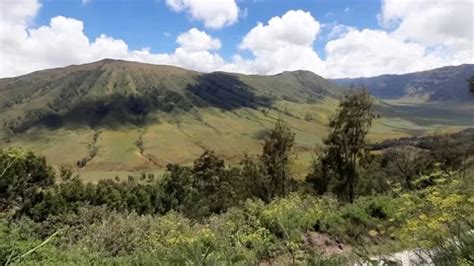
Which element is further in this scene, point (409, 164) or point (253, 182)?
point (253, 182)

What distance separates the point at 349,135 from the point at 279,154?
29.9ft

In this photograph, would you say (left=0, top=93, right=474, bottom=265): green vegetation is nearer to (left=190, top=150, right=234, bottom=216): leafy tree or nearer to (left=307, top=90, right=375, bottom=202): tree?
(left=307, top=90, right=375, bottom=202): tree

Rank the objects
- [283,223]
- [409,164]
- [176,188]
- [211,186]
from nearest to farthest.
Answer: [283,223] → [409,164] → [211,186] → [176,188]

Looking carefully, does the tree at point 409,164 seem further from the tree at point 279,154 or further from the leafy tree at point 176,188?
the leafy tree at point 176,188

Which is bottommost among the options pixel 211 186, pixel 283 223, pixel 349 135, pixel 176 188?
pixel 176 188

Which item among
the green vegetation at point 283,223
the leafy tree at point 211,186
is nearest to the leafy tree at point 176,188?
the leafy tree at point 211,186

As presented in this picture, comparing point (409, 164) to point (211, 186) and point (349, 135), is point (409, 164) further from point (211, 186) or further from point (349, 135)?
point (211, 186)

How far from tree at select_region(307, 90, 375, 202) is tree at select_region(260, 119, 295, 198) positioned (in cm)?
446

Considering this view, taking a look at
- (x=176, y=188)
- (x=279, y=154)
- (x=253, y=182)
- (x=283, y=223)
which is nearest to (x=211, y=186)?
(x=176, y=188)

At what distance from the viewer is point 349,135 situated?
37500mm

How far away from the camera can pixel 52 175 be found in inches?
2522

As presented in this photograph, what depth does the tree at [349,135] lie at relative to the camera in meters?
36.2

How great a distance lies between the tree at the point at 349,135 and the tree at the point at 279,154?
4.46 m

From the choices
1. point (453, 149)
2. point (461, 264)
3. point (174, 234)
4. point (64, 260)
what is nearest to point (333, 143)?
point (453, 149)
